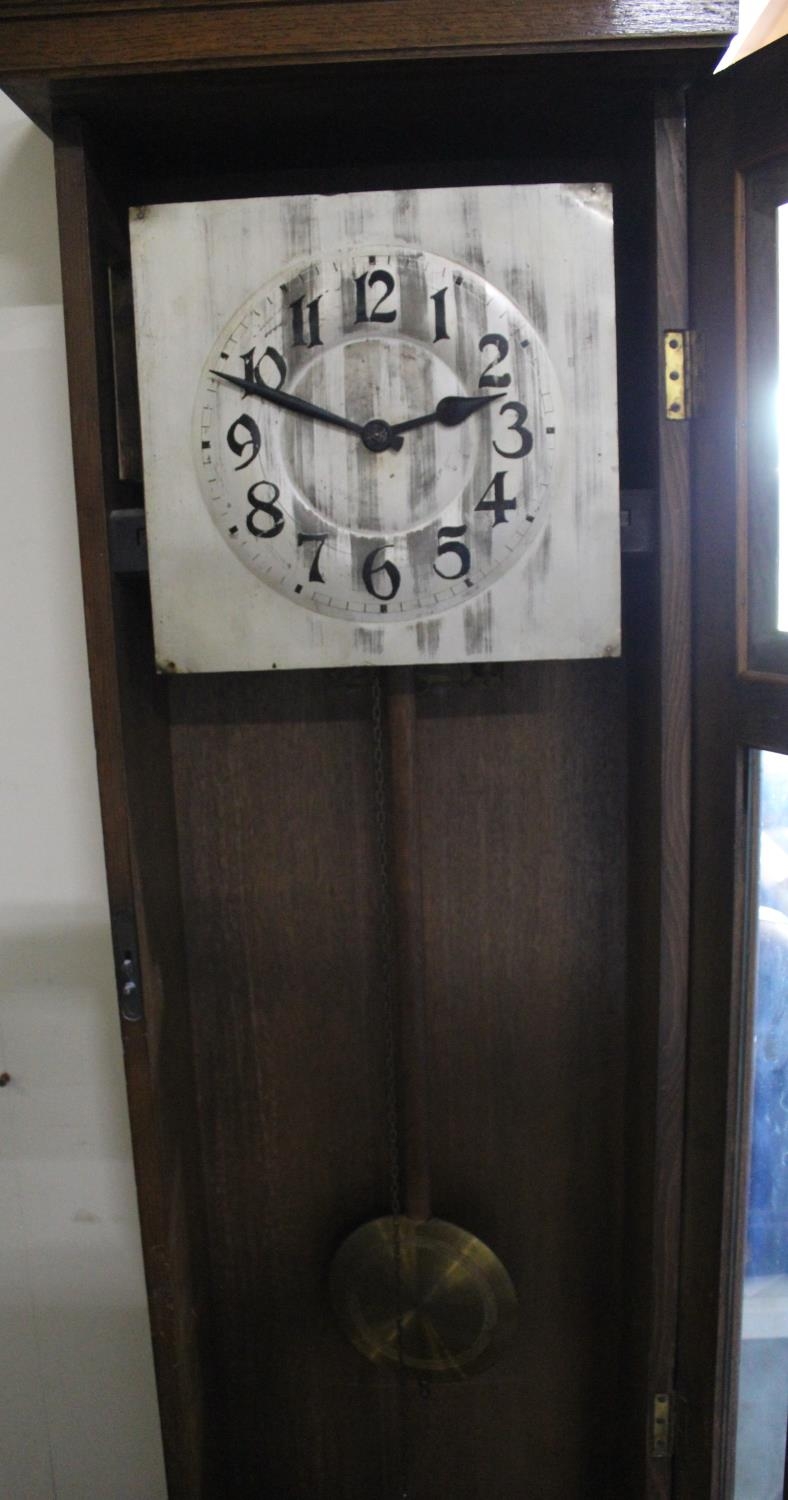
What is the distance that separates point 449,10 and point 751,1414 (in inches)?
48.1

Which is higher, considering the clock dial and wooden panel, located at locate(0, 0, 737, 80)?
wooden panel, located at locate(0, 0, 737, 80)

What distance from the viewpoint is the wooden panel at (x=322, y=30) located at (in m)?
0.79

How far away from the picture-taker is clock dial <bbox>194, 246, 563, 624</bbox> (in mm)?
898

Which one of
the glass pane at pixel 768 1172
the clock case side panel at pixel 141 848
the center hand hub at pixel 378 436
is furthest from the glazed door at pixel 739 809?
the clock case side panel at pixel 141 848

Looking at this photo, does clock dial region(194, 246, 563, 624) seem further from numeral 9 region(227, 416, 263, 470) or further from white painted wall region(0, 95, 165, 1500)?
white painted wall region(0, 95, 165, 1500)

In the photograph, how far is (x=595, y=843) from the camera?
1.12 meters

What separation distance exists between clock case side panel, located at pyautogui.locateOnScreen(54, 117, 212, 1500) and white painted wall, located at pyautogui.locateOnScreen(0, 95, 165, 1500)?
0.48 ft

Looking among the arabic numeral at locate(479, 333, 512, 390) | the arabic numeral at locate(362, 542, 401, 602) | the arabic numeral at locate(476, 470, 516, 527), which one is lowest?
the arabic numeral at locate(362, 542, 401, 602)

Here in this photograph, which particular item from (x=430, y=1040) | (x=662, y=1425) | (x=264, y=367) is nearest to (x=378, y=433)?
(x=264, y=367)

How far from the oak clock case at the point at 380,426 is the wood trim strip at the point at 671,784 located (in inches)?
1.9

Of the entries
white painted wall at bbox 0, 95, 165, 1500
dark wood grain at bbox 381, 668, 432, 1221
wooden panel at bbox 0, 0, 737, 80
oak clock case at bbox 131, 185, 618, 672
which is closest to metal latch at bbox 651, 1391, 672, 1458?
dark wood grain at bbox 381, 668, 432, 1221

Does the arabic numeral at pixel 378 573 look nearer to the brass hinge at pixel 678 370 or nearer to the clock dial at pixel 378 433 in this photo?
the clock dial at pixel 378 433

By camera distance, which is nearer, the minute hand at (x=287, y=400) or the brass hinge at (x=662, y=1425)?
the minute hand at (x=287, y=400)

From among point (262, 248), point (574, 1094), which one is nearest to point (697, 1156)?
point (574, 1094)
